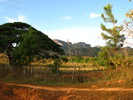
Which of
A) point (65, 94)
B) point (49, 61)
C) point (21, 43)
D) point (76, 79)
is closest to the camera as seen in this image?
point (65, 94)

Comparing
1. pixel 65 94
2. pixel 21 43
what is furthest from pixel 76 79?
pixel 21 43

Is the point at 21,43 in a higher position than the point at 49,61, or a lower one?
higher

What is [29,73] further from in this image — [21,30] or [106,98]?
[106,98]

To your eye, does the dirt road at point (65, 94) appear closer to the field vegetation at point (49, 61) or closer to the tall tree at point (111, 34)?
the field vegetation at point (49, 61)

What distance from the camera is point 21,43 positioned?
1656 centimetres

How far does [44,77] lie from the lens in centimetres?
1492

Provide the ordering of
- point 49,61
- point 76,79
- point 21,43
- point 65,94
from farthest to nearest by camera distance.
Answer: point 49,61, point 21,43, point 76,79, point 65,94

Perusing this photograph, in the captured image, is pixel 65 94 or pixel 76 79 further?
pixel 76 79

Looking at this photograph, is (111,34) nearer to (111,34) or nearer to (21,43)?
(111,34)

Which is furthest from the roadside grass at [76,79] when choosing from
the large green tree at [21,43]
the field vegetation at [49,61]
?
the large green tree at [21,43]

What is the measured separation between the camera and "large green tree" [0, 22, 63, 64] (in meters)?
16.2

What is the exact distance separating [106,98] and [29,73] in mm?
9982

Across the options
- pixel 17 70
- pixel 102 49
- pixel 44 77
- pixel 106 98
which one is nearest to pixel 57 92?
pixel 106 98

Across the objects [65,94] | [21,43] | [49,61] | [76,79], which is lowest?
[65,94]
